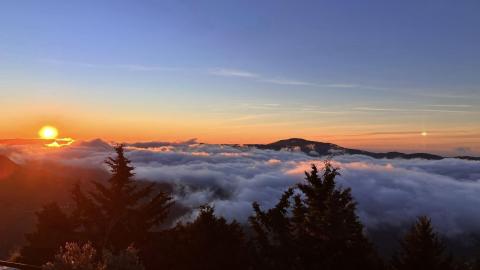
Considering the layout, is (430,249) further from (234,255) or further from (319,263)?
(234,255)

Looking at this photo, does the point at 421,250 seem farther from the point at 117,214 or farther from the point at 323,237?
the point at 117,214

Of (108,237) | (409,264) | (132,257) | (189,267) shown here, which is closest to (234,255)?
(189,267)

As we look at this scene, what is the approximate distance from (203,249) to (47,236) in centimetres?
1453

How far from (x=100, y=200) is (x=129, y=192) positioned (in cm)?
218

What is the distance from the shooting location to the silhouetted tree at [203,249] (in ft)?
98.0

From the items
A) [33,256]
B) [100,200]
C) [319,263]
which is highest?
[100,200]

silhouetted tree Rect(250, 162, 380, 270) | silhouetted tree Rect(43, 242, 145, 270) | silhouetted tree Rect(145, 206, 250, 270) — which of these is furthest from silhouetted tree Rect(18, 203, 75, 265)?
silhouetted tree Rect(43, 242, 145, 270)

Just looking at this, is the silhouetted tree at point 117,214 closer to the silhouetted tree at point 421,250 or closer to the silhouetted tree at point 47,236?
the silhouetted tree at point 47,236

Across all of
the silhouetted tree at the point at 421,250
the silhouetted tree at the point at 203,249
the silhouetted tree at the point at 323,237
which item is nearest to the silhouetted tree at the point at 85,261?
the silhouetted tree at the point at 203,249

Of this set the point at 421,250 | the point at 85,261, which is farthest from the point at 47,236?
the point at 421,250

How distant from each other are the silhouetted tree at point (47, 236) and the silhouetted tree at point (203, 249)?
9250 mm

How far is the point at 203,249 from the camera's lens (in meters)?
30.4

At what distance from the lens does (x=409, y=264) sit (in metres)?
32.7

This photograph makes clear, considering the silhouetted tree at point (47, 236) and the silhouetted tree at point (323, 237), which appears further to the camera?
the silhouetted tree at point (47, 236)
